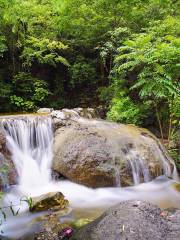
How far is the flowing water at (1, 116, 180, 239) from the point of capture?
19.8 feet

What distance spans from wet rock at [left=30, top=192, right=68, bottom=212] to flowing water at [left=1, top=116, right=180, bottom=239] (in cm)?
15

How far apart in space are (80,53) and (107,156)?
7.25 metres

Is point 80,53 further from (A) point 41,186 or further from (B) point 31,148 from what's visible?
(A) point 41,186

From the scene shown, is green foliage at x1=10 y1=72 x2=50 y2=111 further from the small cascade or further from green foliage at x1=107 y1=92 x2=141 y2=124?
the small cascade

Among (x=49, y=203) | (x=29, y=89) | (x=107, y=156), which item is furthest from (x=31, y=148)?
(x=29, y=89)

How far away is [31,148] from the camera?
863cm

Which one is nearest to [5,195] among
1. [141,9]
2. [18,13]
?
[18,13]

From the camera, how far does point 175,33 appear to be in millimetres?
10883

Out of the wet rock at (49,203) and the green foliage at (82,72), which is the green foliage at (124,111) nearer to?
the green foliage at (82,72)

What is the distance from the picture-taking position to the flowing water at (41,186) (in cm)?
603

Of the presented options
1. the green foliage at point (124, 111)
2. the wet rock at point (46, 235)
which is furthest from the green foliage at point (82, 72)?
the wet rock at point (46, 235)

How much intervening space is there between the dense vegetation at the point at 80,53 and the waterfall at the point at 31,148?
2.95m

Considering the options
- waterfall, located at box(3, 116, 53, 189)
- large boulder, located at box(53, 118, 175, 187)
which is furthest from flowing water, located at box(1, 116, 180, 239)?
large boulder, located at box(53, 118, 175, 187)

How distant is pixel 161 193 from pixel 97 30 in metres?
→ 7.73
